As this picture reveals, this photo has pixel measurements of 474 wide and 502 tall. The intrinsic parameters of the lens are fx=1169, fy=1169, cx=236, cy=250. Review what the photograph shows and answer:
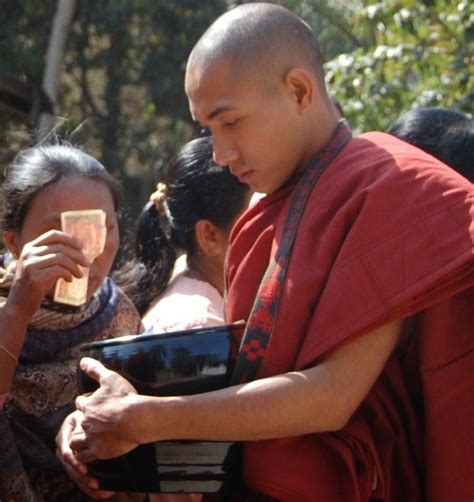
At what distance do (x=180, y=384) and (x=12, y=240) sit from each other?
3.57 feet

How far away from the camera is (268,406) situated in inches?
84.0

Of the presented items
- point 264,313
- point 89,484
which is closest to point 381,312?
point 264,313

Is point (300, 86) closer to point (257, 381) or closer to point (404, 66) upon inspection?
point (257, 381)

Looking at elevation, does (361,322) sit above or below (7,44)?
above

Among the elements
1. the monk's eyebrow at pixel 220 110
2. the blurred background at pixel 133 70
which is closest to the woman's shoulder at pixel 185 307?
the monk's eyebrow at pixel 220 110

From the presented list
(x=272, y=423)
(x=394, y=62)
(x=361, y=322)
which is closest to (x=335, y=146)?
(x=361, y=322)

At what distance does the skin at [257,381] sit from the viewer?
7.04 ft

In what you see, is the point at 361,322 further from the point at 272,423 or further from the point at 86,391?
the point at 86,391

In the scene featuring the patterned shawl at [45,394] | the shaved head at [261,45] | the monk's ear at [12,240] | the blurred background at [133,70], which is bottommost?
the blurred background at [133,70]

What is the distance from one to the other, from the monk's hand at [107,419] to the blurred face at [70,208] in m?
0.75

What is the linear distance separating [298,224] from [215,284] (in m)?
1.23

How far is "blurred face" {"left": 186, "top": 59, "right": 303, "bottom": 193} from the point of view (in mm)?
2354

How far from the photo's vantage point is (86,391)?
2352 mm

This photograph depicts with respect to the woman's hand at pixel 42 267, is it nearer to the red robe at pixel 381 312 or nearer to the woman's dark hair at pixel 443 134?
the red robe at pixel 381 312
